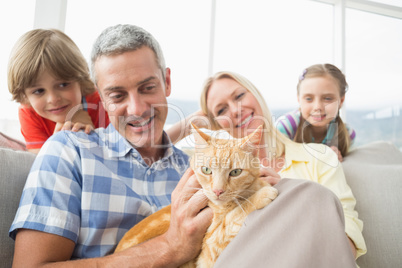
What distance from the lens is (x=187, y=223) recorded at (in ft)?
3.08

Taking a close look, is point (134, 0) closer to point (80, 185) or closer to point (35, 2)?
point (35, 2)

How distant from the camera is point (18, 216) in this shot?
3.22 feet

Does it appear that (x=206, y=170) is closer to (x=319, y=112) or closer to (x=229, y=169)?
(x=229, y=169)

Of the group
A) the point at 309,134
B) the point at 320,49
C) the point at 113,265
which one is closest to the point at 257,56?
the point at 320,49

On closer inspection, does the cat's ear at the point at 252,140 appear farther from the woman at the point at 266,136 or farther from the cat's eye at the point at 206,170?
the woman at the point at 266,136

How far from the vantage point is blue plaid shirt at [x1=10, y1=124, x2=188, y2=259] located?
1012 mm

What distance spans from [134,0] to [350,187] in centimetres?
282

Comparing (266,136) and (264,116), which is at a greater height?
(264,116)

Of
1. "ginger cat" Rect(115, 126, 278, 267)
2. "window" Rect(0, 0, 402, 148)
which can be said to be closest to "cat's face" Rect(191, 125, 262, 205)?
"ginger cat" Rect(115, 126, 278, 267)

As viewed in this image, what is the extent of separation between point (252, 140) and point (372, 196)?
2.92ft

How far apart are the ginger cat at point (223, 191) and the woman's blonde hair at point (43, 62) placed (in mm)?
958

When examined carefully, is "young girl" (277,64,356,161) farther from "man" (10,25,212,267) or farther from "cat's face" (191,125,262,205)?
"cat's face" (191,125,262,205)

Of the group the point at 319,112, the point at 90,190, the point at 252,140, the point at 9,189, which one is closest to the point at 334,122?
the point at 319,112

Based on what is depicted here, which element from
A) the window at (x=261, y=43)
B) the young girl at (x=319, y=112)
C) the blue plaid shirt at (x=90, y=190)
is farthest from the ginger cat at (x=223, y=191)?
the window at (x=261, y=43)
